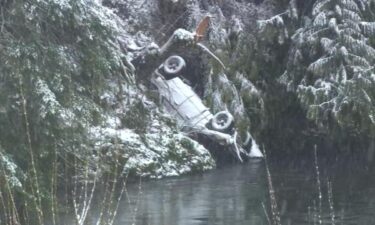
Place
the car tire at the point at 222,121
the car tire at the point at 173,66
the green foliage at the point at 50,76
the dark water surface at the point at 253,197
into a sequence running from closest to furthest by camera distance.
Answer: the green foliage at the point at 50,76 → the dark water surface at the point at 253,197 → the car tire at the point at 173,66 → the car tire at the point at 222,121

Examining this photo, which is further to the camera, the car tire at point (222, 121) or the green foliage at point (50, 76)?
the car tire at point (222, 121)

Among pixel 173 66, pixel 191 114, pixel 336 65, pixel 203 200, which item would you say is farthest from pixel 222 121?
pixel 203 200

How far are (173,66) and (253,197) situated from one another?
7575 mm

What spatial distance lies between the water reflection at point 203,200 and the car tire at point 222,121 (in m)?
1.72

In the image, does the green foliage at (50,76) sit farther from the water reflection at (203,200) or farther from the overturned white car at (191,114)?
the overturned white car at (191,114)

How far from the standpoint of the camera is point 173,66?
22234mm

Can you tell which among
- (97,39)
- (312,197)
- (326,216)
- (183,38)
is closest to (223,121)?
(183,38)

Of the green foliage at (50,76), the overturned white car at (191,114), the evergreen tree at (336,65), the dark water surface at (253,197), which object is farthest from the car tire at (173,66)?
the green foliage at (50,76)

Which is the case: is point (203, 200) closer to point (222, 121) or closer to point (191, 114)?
point (222, 121)

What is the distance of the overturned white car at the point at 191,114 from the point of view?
22062mm

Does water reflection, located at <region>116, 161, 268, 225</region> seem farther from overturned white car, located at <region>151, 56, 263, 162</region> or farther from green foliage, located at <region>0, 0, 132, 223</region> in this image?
overturned white car, located at <region>151, 56, 263, 162</region>

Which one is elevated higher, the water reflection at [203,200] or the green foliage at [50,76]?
the green foliage at [50,76]

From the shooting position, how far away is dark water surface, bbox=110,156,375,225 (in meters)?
12.7

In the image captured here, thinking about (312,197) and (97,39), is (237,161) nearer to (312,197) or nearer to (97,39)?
(312,197)
